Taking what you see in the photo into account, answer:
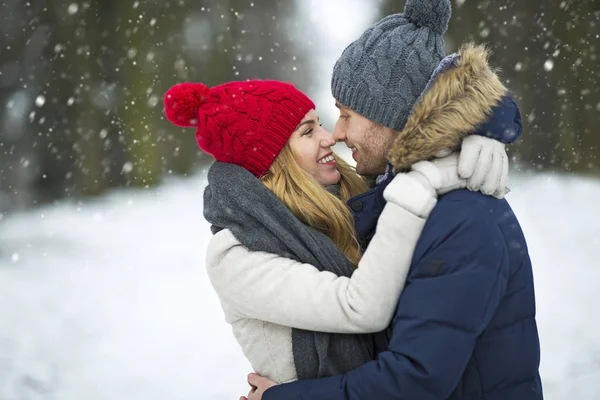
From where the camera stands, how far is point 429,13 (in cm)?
203

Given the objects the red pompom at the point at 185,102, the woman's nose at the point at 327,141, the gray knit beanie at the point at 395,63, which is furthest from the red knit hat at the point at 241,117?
the gray knit beanie at the point at 395,63

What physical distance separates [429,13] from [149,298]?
16.0ft

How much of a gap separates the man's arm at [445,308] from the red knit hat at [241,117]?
2.25 feet

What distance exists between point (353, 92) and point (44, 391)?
13.3ft

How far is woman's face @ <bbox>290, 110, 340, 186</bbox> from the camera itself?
2168mm

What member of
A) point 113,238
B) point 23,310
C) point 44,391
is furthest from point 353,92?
point 113,238

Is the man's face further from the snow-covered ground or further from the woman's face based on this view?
the snow-covered ground

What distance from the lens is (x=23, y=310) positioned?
20.1 feet

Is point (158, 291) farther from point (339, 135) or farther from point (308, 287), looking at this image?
point (308, 287)

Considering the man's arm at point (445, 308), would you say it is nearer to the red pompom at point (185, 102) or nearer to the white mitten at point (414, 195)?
the white mitten at point (414, 195)

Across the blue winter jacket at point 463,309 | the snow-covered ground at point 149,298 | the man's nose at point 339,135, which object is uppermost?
the snow-covered ground at point 149,298

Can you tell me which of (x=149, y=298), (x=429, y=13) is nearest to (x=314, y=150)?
(x=429, y=13)

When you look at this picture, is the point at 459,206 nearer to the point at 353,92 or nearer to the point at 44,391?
the point at 353,92

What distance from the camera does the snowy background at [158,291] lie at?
509 cm
